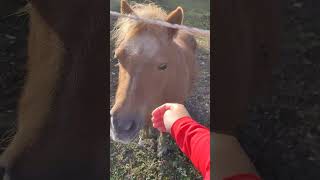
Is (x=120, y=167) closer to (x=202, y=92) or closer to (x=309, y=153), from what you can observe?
(x=202, y=92)

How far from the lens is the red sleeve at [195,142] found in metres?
1.03

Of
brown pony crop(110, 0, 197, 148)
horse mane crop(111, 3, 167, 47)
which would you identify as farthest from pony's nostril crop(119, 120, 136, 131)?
horse mane crop(111, 3, 167, 47)

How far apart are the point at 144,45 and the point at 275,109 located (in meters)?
0.38

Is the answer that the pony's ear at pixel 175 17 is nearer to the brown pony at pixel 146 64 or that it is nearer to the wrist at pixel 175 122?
the brown pony at pixel 146 64

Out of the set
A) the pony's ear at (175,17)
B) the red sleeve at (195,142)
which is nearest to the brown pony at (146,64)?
the pony's ear at (175,17)

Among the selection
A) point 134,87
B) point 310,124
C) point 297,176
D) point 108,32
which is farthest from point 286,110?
point 108,32

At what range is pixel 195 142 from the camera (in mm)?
1038

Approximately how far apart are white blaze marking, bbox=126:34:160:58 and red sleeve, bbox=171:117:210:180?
0.72ft

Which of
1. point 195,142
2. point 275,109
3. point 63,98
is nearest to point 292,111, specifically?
point 275,109

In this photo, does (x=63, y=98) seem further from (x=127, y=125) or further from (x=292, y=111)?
(x=292, y=111)

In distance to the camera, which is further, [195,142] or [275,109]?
[275,109]

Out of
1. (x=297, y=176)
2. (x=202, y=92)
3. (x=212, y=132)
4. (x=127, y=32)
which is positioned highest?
(x=127, y=32)

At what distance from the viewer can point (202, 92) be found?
120 centimetres

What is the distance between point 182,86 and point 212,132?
15 centimetres
